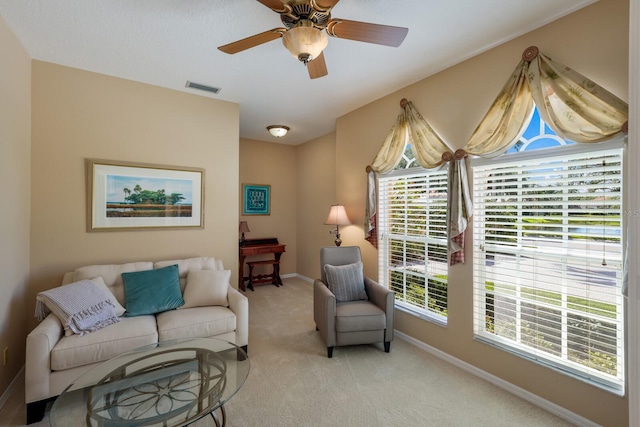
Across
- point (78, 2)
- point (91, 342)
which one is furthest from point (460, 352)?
point (78, 2)

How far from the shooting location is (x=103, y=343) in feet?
6.78

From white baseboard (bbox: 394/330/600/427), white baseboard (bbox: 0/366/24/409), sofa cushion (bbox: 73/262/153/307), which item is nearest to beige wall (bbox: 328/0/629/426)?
white baseboard (bbox: 394/330/600/427)

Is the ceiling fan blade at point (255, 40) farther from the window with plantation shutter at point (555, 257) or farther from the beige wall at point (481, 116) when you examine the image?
the window with plantation shutter at point (555, 257)

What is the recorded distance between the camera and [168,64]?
269 cm

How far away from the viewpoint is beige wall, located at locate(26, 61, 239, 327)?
2664 millimetres

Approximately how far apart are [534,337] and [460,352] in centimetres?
64

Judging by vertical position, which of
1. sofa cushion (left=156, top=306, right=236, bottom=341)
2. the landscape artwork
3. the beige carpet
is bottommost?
the beige carpet

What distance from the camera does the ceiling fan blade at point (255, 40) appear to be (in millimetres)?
1773

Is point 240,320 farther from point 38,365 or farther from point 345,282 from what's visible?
point 38,365

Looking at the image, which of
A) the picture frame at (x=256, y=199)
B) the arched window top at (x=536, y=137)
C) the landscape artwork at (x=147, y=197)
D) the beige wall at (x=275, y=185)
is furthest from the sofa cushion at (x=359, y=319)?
the picture frame at (x=256, y=199)

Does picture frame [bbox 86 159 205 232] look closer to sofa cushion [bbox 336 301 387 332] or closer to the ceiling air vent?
the ceiling air vent

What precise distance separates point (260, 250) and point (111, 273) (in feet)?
8.36

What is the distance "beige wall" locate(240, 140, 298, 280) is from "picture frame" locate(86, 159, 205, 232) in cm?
200

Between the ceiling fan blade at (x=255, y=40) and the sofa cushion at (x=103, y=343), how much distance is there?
2205 mm
